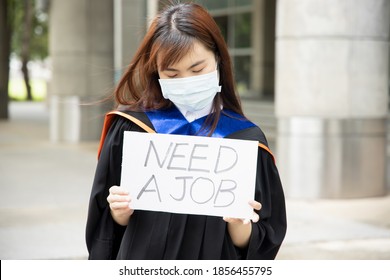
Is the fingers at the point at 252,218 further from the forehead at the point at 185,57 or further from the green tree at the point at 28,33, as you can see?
the green tree at the point at 28,33

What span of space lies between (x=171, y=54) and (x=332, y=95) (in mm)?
6581

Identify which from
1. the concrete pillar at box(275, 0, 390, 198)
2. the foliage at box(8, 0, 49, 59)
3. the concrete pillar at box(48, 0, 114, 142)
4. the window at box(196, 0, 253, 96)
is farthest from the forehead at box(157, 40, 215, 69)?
the foliage at box(8, 0, 49, 59)

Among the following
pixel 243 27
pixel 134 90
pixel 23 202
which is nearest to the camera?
pixel 134 90

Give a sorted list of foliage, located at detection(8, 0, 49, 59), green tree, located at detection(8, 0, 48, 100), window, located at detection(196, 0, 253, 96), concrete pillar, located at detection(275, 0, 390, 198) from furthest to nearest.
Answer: foliage, located at detection(8, 0, 49, 59) → green tree, located at detection(8, 0, 48, 100) → window, located at detection(196, 0, 253, 96) → concrete pillar, located at detection(275, 0, 390, 198)

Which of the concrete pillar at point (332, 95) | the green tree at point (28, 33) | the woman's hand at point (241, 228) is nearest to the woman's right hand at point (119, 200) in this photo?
the woman's hand at point (241, 228)

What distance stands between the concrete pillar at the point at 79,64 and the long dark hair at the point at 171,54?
43.7 ft

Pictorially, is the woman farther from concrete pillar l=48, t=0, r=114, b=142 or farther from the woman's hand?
concrete pillar l=48, t=0, r=114, b=142

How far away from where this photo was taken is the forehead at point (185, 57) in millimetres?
2264

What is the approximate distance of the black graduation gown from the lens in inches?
92.5

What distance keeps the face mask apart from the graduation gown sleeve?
179 mm

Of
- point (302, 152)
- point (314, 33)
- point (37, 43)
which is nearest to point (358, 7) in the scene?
point (314, 33)

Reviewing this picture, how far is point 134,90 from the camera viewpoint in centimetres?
255

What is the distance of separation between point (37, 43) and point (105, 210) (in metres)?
48.6
